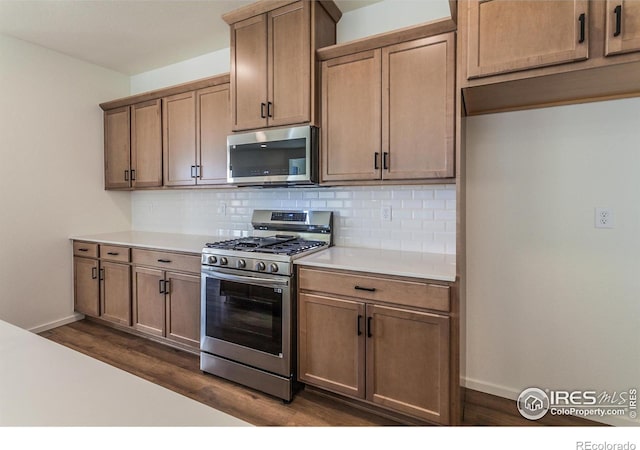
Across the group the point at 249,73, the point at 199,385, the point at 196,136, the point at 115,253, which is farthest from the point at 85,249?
the point at 249,73

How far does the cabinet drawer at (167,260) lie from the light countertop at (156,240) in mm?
54

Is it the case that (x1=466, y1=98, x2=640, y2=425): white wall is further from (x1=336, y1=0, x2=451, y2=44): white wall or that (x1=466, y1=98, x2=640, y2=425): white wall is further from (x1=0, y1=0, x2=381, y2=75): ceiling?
(x1=0, y1=0, x2=381, y2=75): ceiling

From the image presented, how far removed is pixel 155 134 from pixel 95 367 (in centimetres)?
304

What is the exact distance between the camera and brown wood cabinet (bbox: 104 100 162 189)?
3.31m

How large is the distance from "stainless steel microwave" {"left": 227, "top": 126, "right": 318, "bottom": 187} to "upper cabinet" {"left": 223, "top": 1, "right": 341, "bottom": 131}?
0.30 ft

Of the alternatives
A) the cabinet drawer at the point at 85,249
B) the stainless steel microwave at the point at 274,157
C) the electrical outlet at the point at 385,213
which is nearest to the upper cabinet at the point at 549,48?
the electrical outlet at the point at 385,213

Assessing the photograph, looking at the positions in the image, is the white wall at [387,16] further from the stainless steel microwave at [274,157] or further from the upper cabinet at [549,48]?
the stainless steel microwave at [274,157]

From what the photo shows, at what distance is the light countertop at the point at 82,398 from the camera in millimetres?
581

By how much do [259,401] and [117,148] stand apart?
3.05 m

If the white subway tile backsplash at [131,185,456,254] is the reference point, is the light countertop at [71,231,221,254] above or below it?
below

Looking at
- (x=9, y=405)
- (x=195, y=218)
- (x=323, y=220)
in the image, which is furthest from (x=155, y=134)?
(x=9, y=405)

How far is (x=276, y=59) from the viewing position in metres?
2.44

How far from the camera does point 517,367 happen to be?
217 centimetres

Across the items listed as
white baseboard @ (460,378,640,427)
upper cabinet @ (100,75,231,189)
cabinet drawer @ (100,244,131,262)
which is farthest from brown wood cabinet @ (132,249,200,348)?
white baseboard @ (460,378,640,427)
